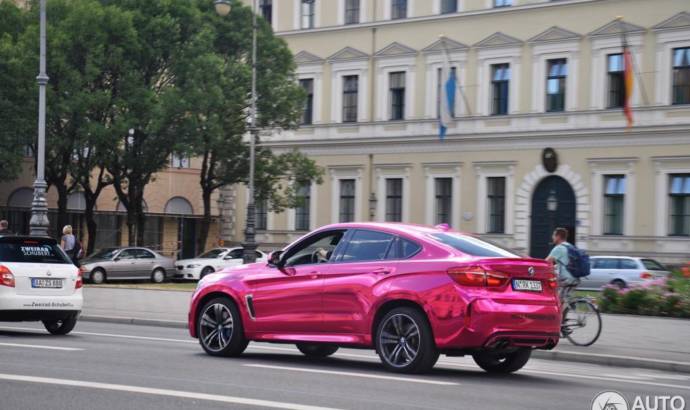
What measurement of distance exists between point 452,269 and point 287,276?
2381mm

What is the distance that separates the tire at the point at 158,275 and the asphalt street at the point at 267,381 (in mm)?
34251

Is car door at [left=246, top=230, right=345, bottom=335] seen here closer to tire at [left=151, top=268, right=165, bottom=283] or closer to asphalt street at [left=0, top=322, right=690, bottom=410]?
asphalt street at [left=0, top=322, right=690, bottom=410]

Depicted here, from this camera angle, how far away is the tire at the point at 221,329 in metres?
14.5

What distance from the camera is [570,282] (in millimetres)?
19328

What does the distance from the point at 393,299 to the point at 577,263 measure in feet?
23.3

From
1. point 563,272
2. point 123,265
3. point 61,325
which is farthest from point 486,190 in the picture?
point 61,325

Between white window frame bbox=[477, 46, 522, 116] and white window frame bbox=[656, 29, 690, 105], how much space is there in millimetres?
A: 6172

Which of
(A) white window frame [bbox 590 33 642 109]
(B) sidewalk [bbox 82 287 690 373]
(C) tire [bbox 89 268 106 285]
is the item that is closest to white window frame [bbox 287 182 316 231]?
(C) tire [bbox 89 268 106 285]

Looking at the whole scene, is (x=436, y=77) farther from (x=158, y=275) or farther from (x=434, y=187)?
(x=158, y=275)

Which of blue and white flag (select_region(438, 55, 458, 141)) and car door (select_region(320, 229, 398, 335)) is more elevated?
blue and white flag (select_region(438, 55, 458, 141))

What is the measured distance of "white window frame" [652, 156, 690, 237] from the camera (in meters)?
46.4

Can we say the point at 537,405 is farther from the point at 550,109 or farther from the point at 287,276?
the point at 550,109

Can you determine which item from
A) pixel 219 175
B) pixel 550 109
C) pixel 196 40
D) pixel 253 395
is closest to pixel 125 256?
pixel 219 175

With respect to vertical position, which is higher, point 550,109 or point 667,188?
point 550,109
